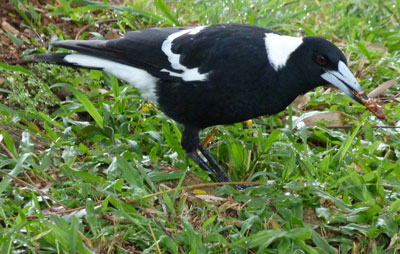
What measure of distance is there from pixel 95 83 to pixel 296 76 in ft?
4.26

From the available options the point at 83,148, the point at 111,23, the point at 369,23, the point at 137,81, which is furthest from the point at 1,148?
the point at 369,23

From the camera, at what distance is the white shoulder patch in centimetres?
318

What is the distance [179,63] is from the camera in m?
3.35

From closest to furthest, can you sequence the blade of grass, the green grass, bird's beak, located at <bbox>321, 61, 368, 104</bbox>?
the green grass → bird's beak, located at <bbox>321, 61, 368, 104</bbox> → the blade of grass

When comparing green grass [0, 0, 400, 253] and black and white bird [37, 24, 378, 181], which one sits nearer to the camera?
green grass [0, 0, 400, 253]

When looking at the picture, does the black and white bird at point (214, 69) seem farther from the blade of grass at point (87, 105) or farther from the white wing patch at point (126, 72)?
the blade of grass at point (87, 105)

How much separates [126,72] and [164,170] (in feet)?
1.84

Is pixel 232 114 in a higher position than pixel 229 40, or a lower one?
lower

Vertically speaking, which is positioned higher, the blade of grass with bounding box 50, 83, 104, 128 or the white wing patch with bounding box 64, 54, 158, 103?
the white wing patch with bounding box 64, 54, 158, 103

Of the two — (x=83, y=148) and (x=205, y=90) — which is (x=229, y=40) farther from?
(x=83, y=148)

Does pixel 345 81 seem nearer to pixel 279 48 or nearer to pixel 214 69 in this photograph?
pixel 279 48

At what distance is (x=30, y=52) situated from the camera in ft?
13.3

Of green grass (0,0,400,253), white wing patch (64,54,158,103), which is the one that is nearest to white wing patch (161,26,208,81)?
white wing patch (64,54,158,103)

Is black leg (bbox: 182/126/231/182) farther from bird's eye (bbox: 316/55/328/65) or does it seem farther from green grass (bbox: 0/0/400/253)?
bird's eye (bbox: 316/55/328/65)
